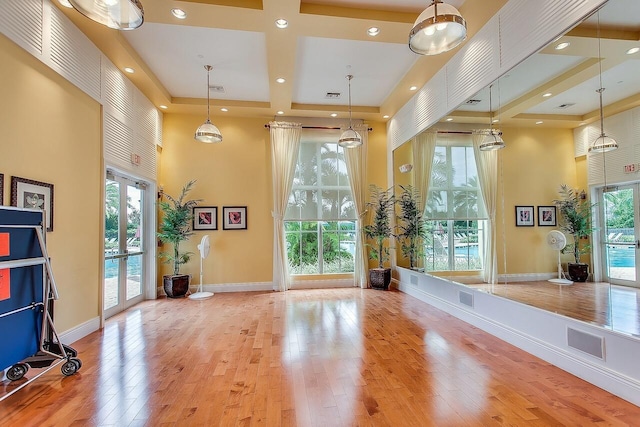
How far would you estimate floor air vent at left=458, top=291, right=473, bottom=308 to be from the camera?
4.58 meters

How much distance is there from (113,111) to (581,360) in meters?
6.66

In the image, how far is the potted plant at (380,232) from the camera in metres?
7.12

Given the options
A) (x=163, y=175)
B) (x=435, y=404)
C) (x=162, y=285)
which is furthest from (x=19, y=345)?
(x=163, y=175)

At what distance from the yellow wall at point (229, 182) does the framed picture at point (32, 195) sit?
3.45 metres

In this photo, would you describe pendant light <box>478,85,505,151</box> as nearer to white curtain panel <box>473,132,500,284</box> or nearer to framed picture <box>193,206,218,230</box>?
white curtain panel <box>473,132,500,284</box>

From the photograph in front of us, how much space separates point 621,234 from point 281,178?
5.77m

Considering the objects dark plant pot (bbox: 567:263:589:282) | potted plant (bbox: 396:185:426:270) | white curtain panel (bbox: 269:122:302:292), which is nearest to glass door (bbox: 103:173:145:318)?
white curtain panel (bbox: 269:122:302:292)

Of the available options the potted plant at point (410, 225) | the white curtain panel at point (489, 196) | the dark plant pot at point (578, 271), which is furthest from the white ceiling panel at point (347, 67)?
the dark plant pot at point (578, 271)

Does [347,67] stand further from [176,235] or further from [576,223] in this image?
[176,235]

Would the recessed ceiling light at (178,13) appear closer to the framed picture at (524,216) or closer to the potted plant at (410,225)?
the framed picture at (524,216)

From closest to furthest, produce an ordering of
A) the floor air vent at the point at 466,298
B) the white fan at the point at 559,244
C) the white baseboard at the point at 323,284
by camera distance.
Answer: the white fan at the point at 559,244, the floor air vent at the point at 466,298, the white baseboard at the point at 323,284

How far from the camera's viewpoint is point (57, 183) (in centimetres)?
378

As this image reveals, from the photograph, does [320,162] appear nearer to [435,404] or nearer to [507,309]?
[507,309]

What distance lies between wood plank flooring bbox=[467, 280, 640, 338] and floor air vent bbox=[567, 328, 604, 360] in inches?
5.1
